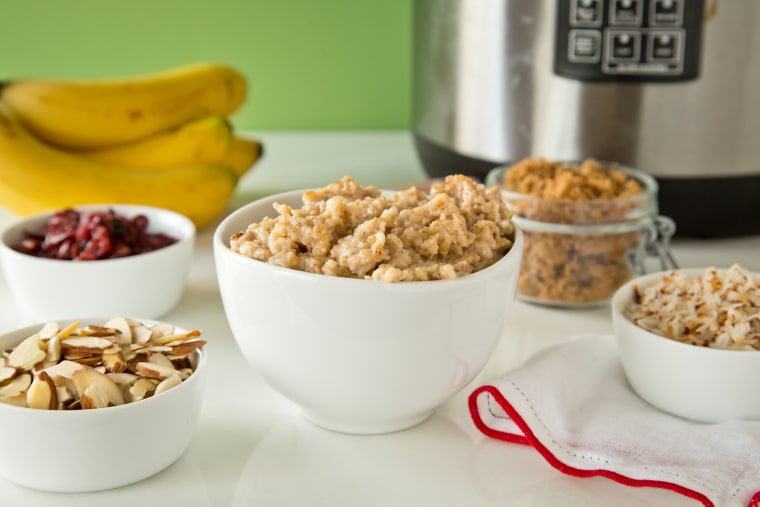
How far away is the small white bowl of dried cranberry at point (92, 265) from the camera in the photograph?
0.93 m

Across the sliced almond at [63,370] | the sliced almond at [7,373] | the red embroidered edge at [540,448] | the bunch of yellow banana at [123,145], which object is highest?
the bunch of yellow banana at [123,145]

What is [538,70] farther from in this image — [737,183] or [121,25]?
[121,25]

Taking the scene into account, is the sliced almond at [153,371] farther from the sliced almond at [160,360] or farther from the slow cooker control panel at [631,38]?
the slow cooker control panel at [631,38]

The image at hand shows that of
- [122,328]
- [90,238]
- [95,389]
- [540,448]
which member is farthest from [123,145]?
[540,448]

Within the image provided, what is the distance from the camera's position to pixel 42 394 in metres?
0.66

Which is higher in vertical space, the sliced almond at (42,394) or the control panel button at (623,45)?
the control panel button at (623,45)

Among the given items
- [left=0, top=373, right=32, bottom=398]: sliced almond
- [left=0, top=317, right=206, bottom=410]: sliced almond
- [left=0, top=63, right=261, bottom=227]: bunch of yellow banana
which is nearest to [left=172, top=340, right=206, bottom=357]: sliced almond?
[left=0, top=317, right=206, bottom=410]: sliced almond

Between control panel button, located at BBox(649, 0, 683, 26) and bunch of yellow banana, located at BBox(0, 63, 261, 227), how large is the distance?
0.54 meters

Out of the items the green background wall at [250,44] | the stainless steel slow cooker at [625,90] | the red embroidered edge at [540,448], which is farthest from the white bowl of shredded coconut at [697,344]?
the green background wall at [250,44]

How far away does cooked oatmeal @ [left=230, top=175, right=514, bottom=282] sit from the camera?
2.25 ft

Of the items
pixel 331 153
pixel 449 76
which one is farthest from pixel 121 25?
pixel 449 76

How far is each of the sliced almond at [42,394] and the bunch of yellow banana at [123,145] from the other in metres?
0.54

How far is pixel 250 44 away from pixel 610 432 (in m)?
1.09

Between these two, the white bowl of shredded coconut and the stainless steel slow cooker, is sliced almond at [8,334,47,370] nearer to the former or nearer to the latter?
the white bowl of shredded coconut
